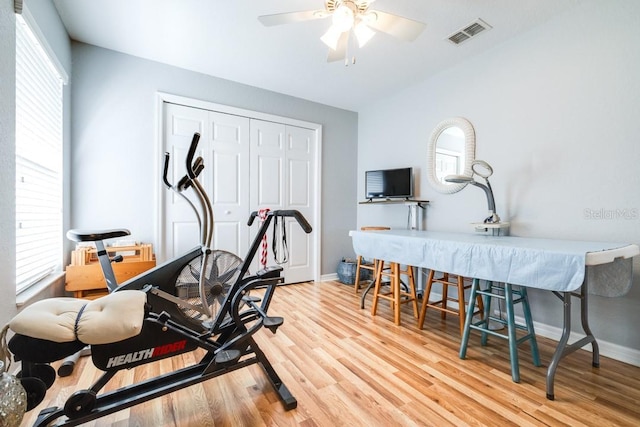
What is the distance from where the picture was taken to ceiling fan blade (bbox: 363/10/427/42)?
71.3 inches

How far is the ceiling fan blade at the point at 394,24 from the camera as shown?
1.81 metres

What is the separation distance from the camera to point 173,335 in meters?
1.43

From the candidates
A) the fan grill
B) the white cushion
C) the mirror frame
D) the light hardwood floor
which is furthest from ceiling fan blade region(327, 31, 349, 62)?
the light hardwood floor

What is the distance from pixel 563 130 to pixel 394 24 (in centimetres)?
161

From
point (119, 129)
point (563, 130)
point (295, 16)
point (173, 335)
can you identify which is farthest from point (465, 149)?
point (119, 129)

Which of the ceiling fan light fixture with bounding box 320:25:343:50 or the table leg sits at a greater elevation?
the ceiling fan light fixture with bounding box 320:25:343:50

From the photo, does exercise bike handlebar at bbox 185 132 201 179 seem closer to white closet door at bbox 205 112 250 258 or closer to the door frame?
the door frame

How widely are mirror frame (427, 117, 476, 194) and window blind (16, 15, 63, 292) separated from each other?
3448mm

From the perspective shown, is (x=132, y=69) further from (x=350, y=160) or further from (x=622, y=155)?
(x=622, y=155)

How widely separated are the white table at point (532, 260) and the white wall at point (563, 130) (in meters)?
0.36

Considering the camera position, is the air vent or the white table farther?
the air vent

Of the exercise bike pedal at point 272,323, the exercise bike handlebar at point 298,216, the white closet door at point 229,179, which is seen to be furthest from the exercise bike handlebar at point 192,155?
the white closet door at point 229,179

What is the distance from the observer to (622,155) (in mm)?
1952

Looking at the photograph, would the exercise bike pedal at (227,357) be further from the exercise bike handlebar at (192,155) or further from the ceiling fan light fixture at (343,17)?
the ceiling fan light fixture at (343,17)
